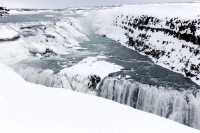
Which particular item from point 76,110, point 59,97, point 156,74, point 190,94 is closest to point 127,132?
point 76,110

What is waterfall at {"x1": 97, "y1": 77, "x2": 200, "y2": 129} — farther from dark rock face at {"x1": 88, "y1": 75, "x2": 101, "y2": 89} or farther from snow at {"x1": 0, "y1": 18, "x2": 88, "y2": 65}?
snow at {"x1": 0, "y1": 18, "x2": 88, "y2": 65}

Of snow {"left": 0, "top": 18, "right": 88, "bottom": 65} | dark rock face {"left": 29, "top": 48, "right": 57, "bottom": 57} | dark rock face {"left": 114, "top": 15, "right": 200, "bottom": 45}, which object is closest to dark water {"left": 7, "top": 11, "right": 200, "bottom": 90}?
dark rock face {"left": 29, "top": 48, "right": 57, "bottom": 57}

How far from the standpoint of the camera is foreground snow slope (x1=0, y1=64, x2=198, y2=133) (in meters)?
8.00

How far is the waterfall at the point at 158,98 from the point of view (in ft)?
74.0

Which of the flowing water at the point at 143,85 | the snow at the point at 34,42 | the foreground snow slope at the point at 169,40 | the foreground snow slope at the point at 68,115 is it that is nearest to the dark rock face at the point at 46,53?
the snow at the point at 34,42

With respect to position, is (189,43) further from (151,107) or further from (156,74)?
(151,107)

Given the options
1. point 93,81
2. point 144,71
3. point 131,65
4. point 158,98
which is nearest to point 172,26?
point 131,65

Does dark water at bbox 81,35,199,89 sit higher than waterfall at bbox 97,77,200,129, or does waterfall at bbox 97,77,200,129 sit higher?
dark water at bbox 81,35,199,89

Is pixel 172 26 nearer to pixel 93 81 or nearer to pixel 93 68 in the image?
pixel 93 68

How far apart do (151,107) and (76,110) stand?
1491 centimetres

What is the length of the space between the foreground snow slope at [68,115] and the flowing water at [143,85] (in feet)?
43.6

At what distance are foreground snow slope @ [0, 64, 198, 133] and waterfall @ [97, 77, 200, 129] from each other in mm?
13161

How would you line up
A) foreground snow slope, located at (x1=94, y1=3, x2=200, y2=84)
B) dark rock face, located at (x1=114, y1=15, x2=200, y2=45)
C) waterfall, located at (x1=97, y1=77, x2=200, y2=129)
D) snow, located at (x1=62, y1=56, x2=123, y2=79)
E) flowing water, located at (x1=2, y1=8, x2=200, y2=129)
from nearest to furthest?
waterfall, located at (x1=97, y1=77, x2=200, y2=129)
flowing water, located at (x1=2, y1=8, x2=200, y2=129)
snow, located at (x1=62, y1=56, x2=123, y2=79)
foreground snow slope, located at (x1=94, y1=3, x2=200, y2=84)
dark rock face, located at (x1=114, y1=15, x2=200, y2=45)

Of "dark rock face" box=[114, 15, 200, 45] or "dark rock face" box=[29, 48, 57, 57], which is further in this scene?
"dark rock face" box=[114, 15, 200, 45]
